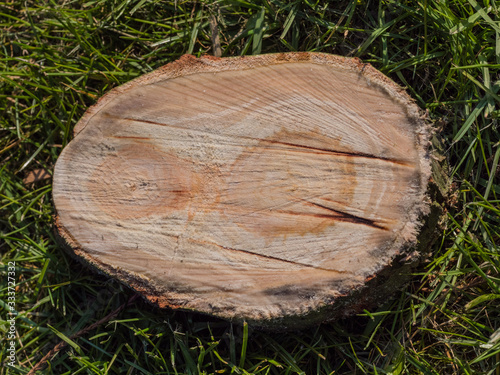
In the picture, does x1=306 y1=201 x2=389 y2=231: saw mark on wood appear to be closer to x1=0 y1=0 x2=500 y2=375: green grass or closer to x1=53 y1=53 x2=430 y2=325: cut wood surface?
x1=53 y1=53 x2=430 y2=325: cut wood surface

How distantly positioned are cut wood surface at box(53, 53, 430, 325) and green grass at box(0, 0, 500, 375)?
1.20 ft

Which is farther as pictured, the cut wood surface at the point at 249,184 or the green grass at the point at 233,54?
the green grass at the point at 233,54

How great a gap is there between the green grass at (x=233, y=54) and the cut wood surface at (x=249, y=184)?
367 millimetres

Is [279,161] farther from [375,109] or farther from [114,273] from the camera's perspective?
[114,273]

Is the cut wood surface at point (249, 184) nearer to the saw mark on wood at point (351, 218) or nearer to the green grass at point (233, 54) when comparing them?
the saw mark on wood at point (351, 218)

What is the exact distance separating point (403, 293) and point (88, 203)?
1364mm

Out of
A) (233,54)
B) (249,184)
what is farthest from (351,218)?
(233,54)

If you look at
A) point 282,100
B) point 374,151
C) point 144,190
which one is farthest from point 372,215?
point 144,190

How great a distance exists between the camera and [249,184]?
1.59 meters

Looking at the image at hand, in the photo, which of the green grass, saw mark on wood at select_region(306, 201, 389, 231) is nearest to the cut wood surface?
saw mark on wood at select_region(306, 201, 389, 231)

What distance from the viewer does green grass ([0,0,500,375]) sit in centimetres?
181

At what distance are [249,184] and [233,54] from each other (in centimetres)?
85

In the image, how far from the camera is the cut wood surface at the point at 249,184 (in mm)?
1490

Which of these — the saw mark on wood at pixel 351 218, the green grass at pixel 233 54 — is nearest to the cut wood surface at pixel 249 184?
the saw mark on wood at pixel 351 218
